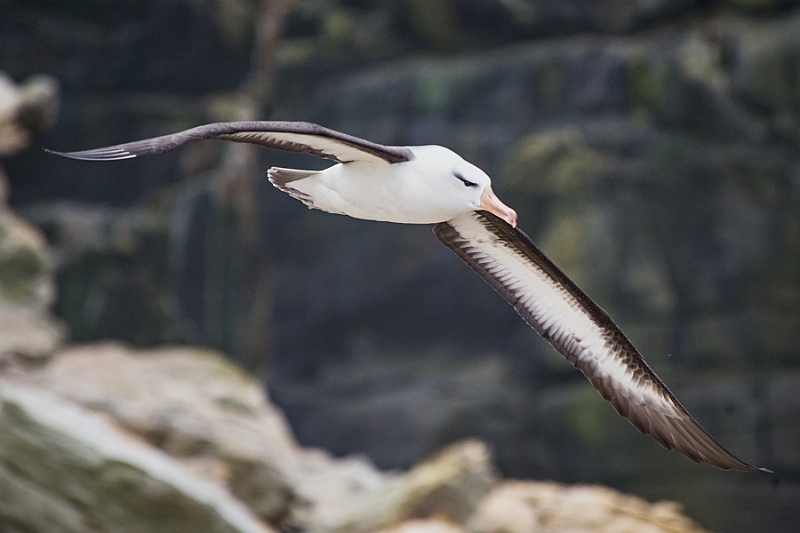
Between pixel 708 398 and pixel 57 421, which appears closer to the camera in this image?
pixel 57 421

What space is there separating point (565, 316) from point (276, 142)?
183cm

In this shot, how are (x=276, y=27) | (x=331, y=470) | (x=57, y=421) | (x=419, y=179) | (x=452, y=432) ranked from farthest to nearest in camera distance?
(x=276, y=27), (x=452, y=432), (x=331, y=470), (x=57, y=421), (x=419, y=179)

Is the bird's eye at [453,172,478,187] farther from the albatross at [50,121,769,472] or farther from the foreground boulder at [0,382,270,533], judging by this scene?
the foreground boulder at [0,382,270,533]

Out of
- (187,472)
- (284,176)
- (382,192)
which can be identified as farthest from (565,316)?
(187,472)

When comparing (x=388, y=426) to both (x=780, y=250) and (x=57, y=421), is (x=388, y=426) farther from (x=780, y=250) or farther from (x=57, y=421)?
(x=57, y=421)

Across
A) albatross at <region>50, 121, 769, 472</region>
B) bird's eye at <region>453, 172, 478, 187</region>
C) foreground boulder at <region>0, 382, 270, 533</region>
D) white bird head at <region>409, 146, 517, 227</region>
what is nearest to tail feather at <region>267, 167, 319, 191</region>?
albatross at <region>50, 121, 769, 472</region>

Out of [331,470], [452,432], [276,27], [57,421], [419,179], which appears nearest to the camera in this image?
[419,179]

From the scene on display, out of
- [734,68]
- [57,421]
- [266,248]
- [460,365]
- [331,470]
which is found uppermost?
[734,68]

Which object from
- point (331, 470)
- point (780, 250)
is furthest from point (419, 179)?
point (780, 250)

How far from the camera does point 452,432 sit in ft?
36.4

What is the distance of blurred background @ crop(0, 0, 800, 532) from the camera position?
10.2 metres

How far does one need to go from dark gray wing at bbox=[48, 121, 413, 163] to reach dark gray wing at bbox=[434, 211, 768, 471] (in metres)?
0.91

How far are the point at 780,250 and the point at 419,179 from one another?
8264 millimetres

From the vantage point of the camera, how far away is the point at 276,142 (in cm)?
307
